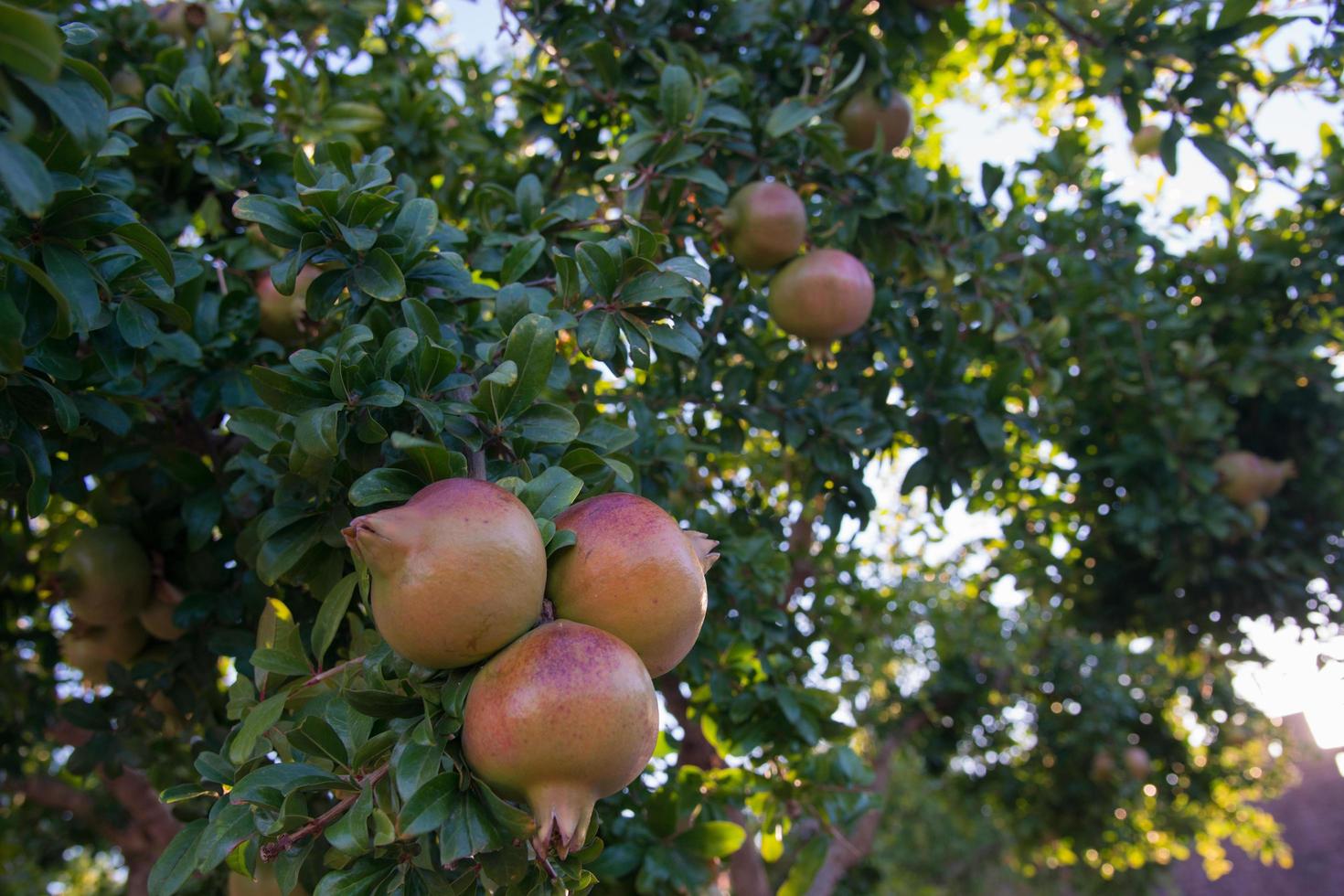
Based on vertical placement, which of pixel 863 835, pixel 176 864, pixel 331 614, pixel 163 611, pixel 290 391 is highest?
pixel 290 391

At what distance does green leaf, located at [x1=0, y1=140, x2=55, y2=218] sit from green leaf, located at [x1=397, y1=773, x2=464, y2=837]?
2.00 feet

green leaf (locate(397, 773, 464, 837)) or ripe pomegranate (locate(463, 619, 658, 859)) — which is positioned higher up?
ripe pomegranate (locate(463, 619, 658, 859))

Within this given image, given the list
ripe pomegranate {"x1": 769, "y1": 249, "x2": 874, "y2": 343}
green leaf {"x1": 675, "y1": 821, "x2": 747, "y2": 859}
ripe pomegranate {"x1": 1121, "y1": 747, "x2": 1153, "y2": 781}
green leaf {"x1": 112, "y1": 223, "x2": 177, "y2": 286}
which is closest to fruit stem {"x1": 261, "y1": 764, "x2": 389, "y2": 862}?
green leaf {"x1": 112, "y1": 223, "x2": 177, "y2": 286}

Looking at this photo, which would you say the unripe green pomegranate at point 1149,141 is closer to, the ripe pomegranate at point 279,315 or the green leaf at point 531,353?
the ripe pomegranate at point 279,315

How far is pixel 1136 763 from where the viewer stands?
18.5 ft

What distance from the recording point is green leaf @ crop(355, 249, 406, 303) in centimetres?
137

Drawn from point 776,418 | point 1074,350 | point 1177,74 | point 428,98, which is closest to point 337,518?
point 776,418

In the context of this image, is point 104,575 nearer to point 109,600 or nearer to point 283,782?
point 109,600

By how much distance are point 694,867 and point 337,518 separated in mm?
1051

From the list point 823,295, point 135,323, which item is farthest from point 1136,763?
point 135,323

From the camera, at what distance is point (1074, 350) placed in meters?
3.49

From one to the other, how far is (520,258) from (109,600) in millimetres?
1079

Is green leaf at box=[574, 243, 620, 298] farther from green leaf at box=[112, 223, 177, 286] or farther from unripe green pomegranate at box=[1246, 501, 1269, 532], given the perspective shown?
unripe green pomegranate at box=[1246, 501, 1269, 532]

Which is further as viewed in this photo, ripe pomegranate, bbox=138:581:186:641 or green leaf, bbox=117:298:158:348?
ripe pomegranate, bbox=138:581:186:641
